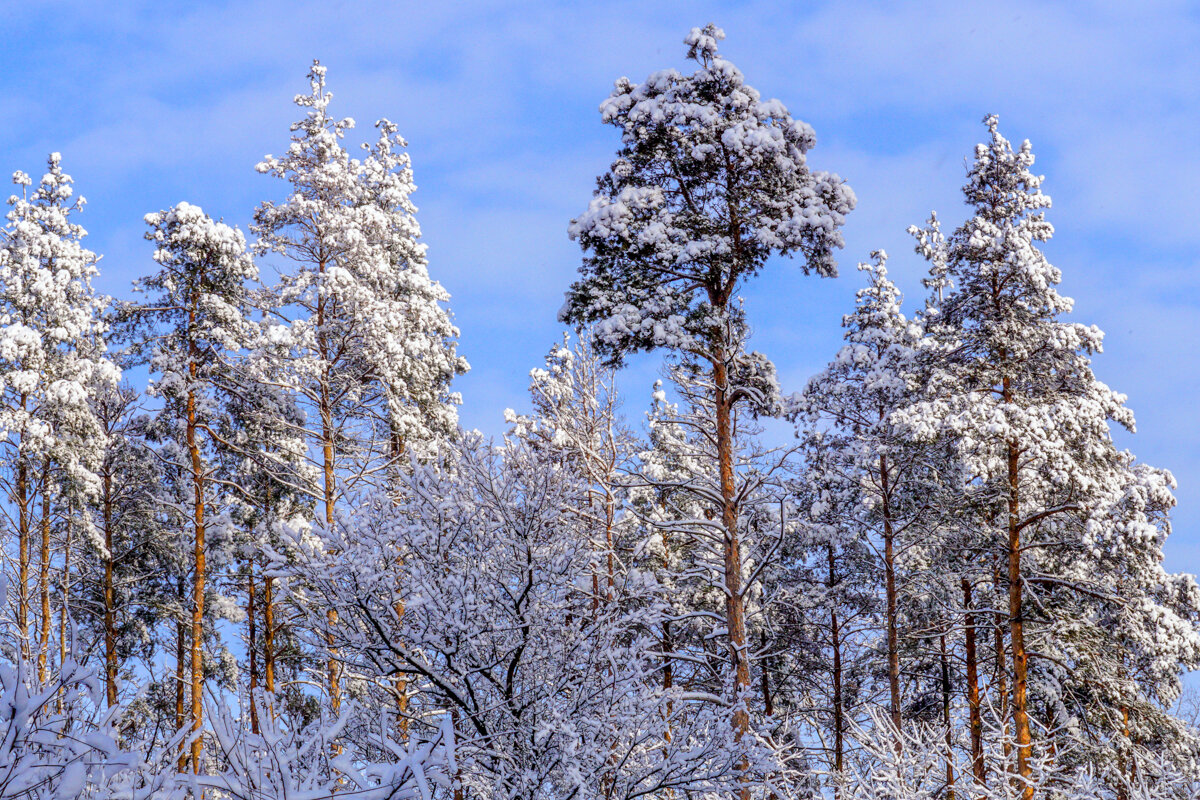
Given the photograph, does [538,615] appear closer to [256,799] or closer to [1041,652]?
[256,799]

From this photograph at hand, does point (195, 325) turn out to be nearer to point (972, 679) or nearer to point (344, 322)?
point (344, 322)

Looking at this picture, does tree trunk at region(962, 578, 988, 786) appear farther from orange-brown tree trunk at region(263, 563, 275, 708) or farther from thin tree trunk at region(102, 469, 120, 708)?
thin tree trunk at region(102, 469, 120, 708)

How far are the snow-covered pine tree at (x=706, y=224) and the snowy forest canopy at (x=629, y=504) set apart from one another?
58 mm

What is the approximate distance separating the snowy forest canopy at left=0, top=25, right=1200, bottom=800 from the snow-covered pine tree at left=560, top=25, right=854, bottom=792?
6 centimetres

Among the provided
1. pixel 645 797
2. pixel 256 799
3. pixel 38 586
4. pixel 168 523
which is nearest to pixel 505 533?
pixel 645 797

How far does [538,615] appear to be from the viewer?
973 centimetres

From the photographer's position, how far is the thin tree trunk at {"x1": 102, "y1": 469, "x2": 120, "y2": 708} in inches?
838

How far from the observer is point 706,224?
45.1 feet

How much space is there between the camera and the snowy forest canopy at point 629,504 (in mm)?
9711

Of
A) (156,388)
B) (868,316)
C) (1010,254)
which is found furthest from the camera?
(868,316)

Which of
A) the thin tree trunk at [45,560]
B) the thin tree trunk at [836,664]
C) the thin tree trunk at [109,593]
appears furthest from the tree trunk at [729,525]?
the thin tree trunk at [109,593]

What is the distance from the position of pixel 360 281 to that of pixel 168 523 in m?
9.61

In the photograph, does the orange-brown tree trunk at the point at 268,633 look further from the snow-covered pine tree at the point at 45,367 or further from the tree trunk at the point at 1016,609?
the tree trunk at the point at 1016,609

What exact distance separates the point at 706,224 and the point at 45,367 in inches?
562
